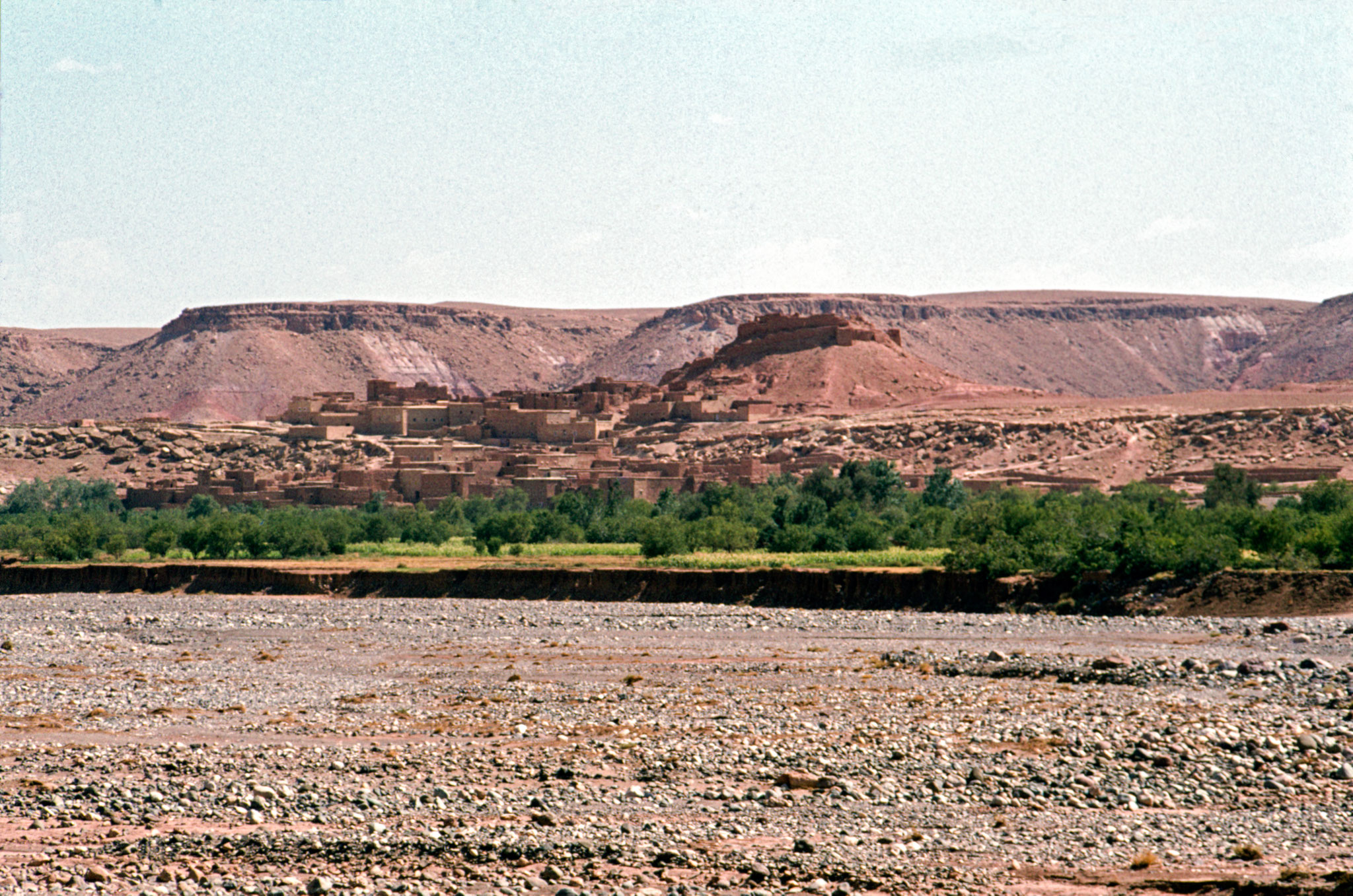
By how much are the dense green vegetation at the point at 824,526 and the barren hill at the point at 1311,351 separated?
3893 inches

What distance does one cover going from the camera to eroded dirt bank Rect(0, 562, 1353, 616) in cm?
3238

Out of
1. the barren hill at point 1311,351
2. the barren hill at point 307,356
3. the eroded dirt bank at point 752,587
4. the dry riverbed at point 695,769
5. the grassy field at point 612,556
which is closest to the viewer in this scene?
the dry riverbed at point 695,769

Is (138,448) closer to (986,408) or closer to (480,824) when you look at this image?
(986,408)

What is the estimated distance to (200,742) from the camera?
1859cm

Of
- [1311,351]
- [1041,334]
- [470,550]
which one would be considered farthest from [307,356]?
[470,550]

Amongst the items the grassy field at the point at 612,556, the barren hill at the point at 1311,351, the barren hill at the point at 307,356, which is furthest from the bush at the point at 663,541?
the barren hill at the point at 1311,351

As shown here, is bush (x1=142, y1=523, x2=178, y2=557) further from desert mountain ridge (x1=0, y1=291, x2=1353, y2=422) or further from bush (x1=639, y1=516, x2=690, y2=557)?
desert mountain ridge (x1=0, y1=291, x2=1353, y2=422)

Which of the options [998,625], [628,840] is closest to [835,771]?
[628,840]

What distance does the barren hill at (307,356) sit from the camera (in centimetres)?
15412

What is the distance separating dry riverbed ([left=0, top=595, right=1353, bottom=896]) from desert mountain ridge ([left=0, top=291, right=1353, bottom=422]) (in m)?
129

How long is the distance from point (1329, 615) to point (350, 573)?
87.3 feet

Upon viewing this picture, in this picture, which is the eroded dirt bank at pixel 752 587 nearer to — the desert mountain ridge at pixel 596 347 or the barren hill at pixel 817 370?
the barren hill at pixel 817 370

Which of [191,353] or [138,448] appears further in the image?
[191,353]

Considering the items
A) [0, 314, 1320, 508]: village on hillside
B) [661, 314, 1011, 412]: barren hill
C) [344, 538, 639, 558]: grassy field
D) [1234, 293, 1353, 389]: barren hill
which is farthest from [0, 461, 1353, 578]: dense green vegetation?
[1234, 293, 1353, 389]: barren hill
